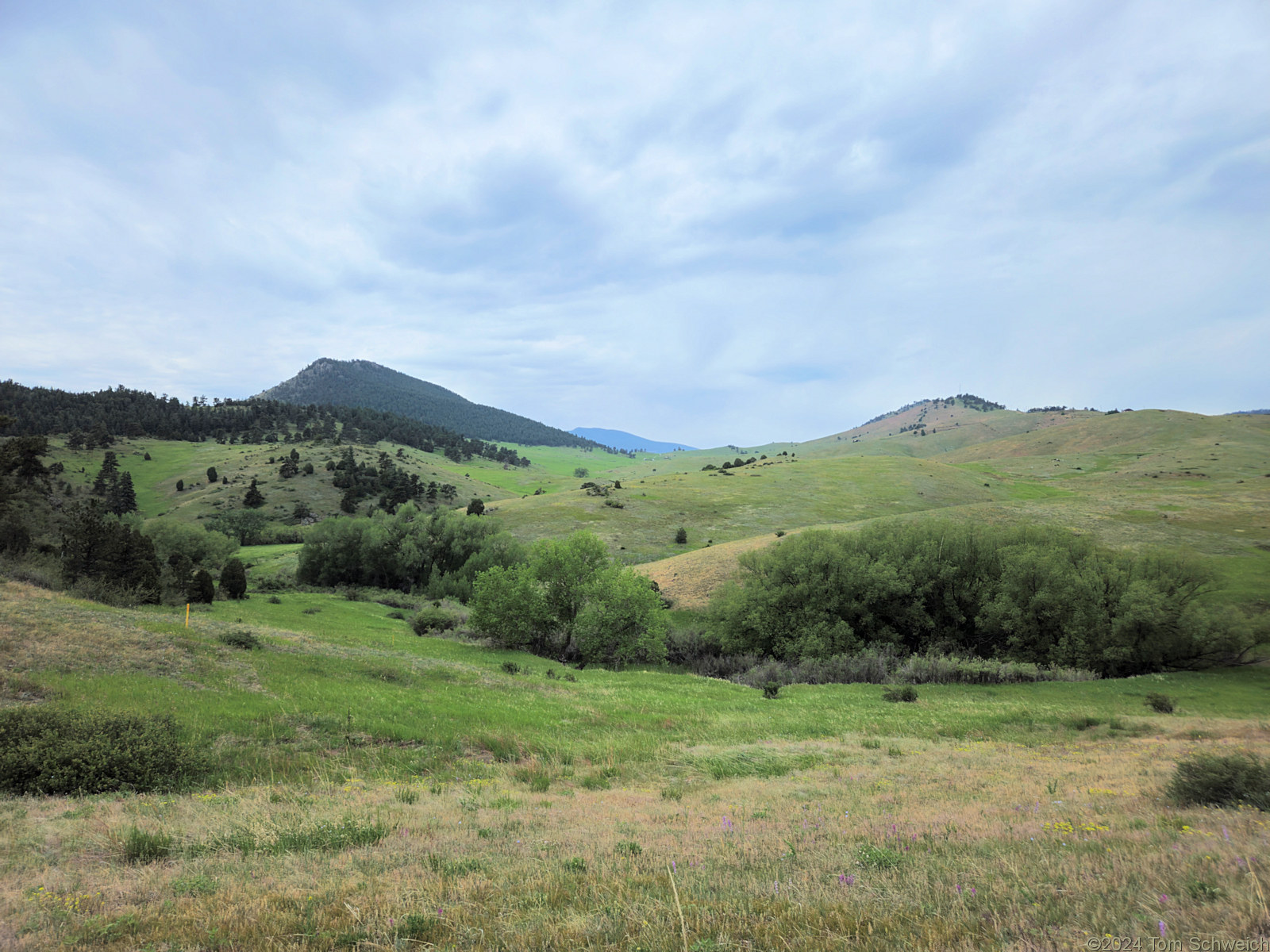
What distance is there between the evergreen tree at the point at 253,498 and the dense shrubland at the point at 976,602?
415ft

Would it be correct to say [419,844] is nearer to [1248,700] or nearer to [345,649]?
[345,649]

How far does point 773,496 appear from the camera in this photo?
365 ft

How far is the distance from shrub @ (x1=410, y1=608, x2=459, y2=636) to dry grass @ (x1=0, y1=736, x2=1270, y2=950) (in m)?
36.2

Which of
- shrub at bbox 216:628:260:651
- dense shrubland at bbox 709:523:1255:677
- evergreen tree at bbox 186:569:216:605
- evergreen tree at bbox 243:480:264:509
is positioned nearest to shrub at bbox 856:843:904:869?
shrub at bbox 216:628:260:651

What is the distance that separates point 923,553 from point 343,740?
144 ft

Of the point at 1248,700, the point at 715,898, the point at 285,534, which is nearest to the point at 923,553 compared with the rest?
the point at 1248,700

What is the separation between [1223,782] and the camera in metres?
9.66

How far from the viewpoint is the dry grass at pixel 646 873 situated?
15.3ft

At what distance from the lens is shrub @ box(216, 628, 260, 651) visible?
→ 75.3ft

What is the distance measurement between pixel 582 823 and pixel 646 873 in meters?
3.64

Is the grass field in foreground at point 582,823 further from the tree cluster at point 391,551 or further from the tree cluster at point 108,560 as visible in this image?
the tree cluster at point 391,551

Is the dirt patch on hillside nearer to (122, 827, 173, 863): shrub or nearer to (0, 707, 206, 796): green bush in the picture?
(0, 707, 206, 796): green bush

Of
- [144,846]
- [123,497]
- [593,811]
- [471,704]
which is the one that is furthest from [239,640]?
[123,497]

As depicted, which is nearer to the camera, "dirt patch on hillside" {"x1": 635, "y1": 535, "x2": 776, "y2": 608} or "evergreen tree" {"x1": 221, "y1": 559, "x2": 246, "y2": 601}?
"evergreen tree" {"x1": 221, "y1": 559, "x2": 246, "y2": 601}
